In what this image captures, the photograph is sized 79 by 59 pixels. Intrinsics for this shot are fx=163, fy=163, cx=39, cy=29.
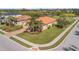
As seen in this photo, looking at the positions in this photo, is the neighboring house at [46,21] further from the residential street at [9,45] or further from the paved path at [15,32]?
the residential street at [9,45]

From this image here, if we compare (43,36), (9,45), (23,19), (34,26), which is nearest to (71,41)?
(43,36)

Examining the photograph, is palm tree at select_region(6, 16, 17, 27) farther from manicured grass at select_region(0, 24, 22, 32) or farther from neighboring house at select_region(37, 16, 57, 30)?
neighboring house at select_region(37, 16, 57, 30)

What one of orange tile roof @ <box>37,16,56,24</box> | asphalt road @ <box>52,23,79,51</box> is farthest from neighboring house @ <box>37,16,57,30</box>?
asphalt road @ <box>52,23,79,51</box>

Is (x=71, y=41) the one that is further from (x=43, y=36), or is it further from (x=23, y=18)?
(x=23, y=18)

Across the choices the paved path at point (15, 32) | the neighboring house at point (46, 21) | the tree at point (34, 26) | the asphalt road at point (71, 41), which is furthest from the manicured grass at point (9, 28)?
the asphalt road at point (71, 41)
